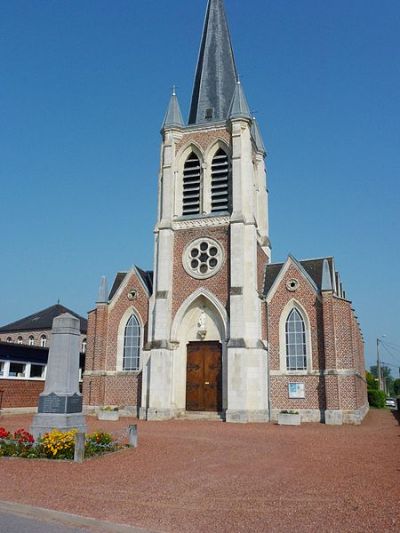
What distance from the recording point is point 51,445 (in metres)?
10.9

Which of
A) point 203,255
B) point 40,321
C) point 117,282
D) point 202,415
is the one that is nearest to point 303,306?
point 203,255

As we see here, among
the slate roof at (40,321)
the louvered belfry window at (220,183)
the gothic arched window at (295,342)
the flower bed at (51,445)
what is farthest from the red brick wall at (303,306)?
the slate roof at (40,321)

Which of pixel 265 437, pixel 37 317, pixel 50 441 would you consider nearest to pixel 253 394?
pixel 265 437

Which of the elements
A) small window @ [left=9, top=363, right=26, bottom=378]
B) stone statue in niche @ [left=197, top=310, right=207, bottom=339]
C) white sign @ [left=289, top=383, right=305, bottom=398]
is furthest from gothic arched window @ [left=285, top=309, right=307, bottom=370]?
small window @ [left=9, top=363, right=26, bottom=378]

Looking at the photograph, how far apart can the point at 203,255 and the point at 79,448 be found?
1642 centimetres

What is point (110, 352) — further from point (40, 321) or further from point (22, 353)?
point (40, 321)

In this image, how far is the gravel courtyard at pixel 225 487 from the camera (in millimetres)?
6504

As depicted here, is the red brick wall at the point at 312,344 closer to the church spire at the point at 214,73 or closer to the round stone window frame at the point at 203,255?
the round stone window frame at the point at 203,255

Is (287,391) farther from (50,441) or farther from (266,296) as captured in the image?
(50,441)

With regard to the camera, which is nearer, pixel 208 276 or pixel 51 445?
pixel 51 445

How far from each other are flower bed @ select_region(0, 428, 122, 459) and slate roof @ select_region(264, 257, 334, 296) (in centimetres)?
1543

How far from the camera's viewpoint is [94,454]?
Result: 11266 millimetres

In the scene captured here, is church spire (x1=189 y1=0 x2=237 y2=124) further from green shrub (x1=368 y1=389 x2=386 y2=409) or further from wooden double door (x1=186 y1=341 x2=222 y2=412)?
green shrub (x1=368 y1=389 x2=386 y2=409)

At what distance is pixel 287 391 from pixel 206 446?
1122cm
